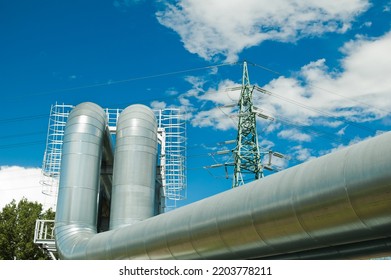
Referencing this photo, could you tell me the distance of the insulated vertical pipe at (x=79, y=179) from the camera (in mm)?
19109

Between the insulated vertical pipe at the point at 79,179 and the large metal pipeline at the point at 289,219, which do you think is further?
the insulated vertical pipe at the point at 79,179

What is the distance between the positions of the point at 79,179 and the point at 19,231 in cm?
2409

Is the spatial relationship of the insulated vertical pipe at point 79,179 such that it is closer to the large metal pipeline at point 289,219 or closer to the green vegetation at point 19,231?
the large metal pipeline at point 289,219

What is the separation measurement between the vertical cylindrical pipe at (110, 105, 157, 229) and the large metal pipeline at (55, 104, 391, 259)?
3.69 m

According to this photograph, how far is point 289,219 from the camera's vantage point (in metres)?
9.12

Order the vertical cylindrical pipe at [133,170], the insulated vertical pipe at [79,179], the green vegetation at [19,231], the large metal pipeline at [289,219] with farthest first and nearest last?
the green vegetation at [19,231] < the vertical cylindrical pipe at [133,170] < the insulated vertical pipe at [79,179] < the large metal pipeline at [289,219]

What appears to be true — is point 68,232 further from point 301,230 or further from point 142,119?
point 301,230

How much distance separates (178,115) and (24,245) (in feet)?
63.4

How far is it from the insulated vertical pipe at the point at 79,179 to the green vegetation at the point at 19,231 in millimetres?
22366

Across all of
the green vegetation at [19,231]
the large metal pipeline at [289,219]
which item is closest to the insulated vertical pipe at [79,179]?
the large metal pipeline at [289,219]

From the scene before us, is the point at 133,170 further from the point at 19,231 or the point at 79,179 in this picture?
the point at 19,231

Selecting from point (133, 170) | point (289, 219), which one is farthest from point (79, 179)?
point (289, 219)
